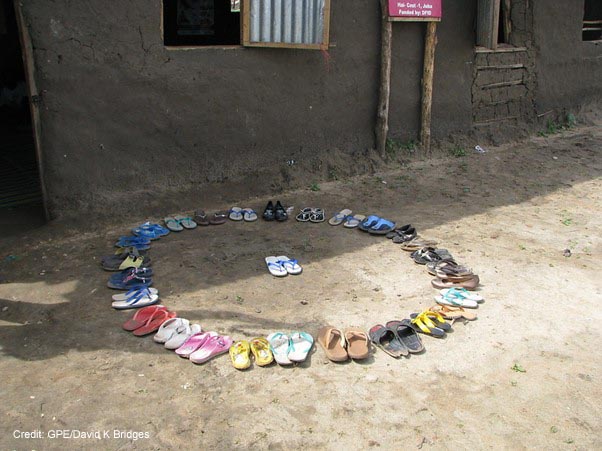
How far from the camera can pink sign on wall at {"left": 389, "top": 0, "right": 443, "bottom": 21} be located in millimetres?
7879

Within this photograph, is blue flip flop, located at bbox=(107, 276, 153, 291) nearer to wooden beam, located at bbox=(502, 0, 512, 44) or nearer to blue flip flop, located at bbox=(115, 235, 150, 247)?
blue flip flop, located at bbox=(115, 235, 150, 247)

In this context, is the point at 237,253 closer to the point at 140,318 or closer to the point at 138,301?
the point at 138,301

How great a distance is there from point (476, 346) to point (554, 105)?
745 cm

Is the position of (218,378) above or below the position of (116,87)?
below

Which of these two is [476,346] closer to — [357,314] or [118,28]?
[357,314]

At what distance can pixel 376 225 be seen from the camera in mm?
6523

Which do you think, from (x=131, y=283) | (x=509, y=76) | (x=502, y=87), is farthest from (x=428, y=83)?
(x=131, y=283)

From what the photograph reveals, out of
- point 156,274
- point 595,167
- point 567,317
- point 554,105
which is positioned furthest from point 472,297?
point 554,105

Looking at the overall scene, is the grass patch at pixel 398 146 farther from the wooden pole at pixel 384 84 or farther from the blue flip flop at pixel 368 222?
the blue flip flop at pixel 368 222

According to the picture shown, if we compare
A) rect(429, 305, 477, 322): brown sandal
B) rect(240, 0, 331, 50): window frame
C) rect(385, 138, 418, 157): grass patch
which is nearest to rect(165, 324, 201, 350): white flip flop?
rect(429, 305, 477, 322): brown sandal

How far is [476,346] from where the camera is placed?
14.4 feet

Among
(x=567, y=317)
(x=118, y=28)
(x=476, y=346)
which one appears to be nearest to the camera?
(x=476, y=346)

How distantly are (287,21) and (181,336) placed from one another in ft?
13.5

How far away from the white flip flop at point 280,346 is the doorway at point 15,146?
312cm
